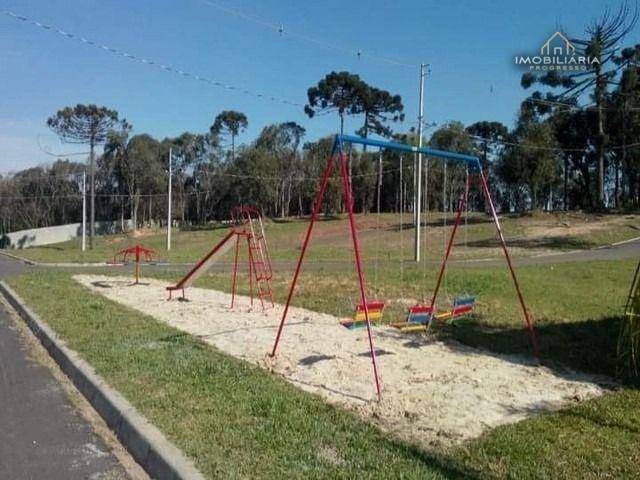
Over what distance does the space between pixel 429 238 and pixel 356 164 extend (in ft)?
90.7

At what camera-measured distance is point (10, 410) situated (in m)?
5.88

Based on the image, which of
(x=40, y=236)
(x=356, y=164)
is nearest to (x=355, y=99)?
(x=356, y=164)

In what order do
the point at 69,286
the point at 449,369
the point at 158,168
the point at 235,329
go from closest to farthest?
the point at 449,369 → the point at 235,329 → the point at 69,286 → the point at 158,168

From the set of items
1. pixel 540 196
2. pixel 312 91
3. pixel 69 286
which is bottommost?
pixel 69 286

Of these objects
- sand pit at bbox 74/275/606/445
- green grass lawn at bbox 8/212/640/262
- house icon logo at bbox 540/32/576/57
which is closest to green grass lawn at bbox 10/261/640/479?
sand pit at bbox 74/275/606/445

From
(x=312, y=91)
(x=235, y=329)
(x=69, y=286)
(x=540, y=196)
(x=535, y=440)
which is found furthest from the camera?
(x=540, y=196)

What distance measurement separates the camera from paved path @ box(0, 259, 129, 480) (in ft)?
14.7

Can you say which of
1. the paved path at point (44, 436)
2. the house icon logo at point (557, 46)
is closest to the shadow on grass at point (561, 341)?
the paved path at point (44, 436)

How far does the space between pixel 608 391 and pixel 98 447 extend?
15.3 feet

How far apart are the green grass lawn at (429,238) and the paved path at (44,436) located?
14.0m

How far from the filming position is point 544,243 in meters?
31.4

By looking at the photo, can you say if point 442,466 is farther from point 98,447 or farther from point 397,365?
point 397,365

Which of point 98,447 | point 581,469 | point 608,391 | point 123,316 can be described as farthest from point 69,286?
point 581,469

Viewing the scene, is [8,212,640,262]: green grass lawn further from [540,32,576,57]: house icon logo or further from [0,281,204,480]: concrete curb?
[0,281,204,480]: concrete curb
